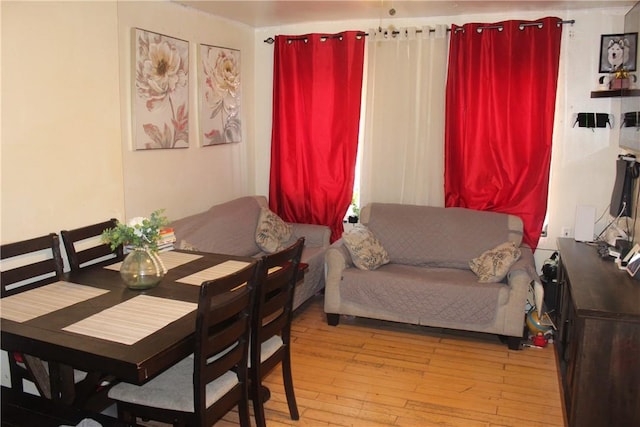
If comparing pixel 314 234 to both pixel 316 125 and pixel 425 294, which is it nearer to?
pixel 316 125

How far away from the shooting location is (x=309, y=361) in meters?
3.74

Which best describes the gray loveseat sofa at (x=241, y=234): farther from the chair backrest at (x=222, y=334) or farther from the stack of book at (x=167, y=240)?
the chair backrest at (x=222, y=334)

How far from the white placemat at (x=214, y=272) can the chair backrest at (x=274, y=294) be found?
27cm

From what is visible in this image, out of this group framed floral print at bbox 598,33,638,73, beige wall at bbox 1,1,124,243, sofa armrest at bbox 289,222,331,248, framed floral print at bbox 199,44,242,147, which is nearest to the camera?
beige wall at bbox 1,1,124,243

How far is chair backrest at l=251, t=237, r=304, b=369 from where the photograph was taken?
2.54 m

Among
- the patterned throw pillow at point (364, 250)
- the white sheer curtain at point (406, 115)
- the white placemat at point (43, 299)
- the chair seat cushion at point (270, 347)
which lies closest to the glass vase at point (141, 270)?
the white placemat at point (43, 299)

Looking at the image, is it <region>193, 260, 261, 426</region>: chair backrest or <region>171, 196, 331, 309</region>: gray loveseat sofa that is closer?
<region>193, 260, 261, 426</region>: chair backrest

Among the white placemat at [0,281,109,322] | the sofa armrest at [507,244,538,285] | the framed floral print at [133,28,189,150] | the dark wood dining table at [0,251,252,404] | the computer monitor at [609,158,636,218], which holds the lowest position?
the sofa armrest at [507,244,538,285]

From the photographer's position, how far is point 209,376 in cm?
225

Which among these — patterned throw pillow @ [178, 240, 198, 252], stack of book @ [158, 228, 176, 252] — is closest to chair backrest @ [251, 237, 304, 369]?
stack of book @ [158, 228, 176, 252]

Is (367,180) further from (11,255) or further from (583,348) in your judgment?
(11,255)

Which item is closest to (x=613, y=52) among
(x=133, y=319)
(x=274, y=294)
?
(x=274, y=294)

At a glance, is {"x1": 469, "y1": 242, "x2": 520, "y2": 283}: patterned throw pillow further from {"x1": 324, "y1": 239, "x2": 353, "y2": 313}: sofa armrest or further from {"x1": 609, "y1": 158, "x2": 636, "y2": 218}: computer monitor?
{"x1": 324, "y1": 239, "x2": 353, "y2": 313}: sofa armrest

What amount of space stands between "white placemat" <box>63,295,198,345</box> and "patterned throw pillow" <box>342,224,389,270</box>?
6.74ft
